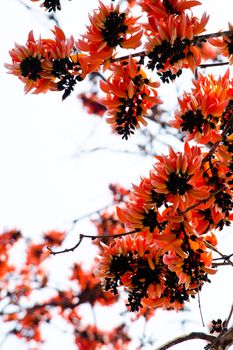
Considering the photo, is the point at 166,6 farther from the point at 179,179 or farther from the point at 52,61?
the point at 179,179

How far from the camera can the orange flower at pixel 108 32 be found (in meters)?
1.62

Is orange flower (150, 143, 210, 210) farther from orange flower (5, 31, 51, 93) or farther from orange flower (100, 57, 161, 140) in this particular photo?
orange flower (5, 31, 51, 93)

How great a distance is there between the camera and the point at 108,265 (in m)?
1.80

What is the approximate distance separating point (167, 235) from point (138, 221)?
0.10 m

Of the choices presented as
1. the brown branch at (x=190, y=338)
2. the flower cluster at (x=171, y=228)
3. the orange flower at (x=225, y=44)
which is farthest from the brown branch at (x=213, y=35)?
the brown branch at (x=190, y=338)

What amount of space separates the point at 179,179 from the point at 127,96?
0.43 m

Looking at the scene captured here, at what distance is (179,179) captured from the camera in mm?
1488

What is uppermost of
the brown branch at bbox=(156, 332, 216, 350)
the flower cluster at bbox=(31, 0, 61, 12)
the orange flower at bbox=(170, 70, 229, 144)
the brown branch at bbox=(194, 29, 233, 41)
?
the flower cluster at bbox=(31, 0, 61, 12)

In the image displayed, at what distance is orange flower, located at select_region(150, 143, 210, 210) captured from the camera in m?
1.49

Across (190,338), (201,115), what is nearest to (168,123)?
(201,115)

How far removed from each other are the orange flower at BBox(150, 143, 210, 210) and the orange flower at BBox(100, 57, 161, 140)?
1.06 ft

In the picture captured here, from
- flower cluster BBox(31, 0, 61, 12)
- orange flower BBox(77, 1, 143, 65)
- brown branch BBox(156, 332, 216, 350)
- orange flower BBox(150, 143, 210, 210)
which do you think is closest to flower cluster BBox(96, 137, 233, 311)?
orange flower BBox(150, 143, 210, 210)

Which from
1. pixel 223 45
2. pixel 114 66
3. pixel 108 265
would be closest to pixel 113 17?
pixel 114 66

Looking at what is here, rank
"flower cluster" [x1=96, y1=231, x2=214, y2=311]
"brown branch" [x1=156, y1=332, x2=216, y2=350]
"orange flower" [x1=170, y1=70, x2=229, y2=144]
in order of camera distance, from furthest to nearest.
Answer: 1. "brown branch" [x1=156, y1=332, x2=216, y2=350]
2. "flower cluster" [x1=96, y1=231, x2=214, y2=311]
3. "orange flower" [x1=170, y1=70, x2=229, y2=144]
